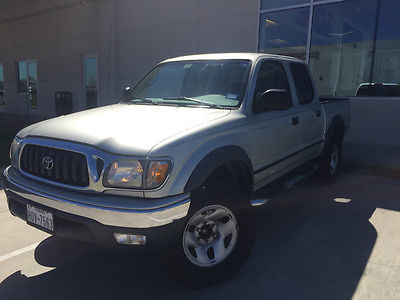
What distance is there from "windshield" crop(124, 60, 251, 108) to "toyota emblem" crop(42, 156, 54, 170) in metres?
1.36

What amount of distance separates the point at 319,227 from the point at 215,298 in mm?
1800

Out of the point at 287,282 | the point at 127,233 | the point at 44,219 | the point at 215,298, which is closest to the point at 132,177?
the point at 127,233

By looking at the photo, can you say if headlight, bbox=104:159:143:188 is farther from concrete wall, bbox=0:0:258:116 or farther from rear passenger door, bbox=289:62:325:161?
concrete wall, bbox=0:0:258:116

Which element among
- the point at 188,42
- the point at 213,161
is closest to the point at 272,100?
the point at 213,161

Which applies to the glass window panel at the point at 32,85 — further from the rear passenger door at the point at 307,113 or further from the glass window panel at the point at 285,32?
the rear passenger door at the point at 307,113

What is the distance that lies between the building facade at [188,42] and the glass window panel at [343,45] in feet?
0.08

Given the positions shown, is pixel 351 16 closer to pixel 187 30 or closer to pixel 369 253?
pixel 187 30

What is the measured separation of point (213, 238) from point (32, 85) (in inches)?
671

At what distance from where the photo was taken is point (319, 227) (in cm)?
378

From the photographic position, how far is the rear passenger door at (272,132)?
3225 millimetres

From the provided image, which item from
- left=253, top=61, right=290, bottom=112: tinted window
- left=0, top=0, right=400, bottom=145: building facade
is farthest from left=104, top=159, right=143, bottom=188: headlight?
left=0, top=0, right=400, bottom=145: building facade

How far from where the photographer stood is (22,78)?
57.5 ft

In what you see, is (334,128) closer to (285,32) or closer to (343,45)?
(343,45)

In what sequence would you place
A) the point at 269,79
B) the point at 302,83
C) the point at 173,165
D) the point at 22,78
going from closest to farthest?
the point at 173,165 → the point at 269,79 → the point at 302,83 → the point at 22,78
